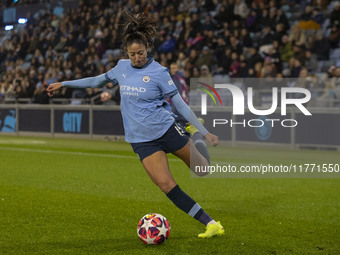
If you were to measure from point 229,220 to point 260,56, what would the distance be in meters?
10.7

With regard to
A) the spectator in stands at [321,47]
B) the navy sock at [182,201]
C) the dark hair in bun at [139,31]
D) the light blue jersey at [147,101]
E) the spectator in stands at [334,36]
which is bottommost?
the navy sock at [182,201]

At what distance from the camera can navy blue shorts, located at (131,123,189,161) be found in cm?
533

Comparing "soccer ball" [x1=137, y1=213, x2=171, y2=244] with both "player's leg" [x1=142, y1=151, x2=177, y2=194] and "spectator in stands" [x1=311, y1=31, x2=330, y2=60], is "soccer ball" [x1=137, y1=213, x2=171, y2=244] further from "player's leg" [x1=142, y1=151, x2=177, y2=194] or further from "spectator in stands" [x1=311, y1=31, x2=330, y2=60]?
"spectator in stands" [x1=311, y1=31, x2=330, y2=60]

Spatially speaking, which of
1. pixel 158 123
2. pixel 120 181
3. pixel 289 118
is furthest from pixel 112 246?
pixel 289 118

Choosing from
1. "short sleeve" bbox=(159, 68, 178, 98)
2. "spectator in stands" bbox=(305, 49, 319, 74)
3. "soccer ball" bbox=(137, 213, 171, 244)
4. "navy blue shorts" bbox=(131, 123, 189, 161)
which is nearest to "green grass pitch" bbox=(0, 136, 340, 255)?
"soccer ball" bbox=(137, 213, 171, 244)

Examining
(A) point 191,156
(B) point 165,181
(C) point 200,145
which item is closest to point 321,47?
(C) point 200,145

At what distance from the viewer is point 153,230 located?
5.31 metres

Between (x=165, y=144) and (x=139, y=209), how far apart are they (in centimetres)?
209

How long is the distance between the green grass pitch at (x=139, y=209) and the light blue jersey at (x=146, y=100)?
3.59 ft

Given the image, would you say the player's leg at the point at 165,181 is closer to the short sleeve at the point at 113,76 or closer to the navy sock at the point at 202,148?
the short sleeve at the point at 113,76

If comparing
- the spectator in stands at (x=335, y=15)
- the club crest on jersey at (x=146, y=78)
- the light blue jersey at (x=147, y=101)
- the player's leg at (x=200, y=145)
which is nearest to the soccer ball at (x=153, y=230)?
the light blue jersey at (x=147, y=101)

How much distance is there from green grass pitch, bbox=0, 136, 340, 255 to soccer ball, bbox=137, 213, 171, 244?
7 centimetres

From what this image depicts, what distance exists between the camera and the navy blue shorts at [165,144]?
17.5 feet

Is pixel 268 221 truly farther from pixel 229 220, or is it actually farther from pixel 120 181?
pixel 120 181
